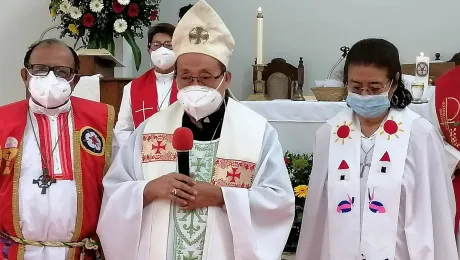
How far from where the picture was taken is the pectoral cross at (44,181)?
8.13 ft

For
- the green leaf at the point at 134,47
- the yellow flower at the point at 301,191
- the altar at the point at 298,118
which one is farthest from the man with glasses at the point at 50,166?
the green leaf at the point at 134,47

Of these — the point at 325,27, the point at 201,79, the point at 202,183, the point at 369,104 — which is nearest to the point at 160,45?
the point at 201,79

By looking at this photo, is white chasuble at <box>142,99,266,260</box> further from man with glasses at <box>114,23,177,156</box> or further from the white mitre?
man with glasses at <box>114,23,177,156</box>

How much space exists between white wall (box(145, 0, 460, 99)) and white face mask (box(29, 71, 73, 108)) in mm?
4043

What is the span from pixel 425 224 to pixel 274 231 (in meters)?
0.67

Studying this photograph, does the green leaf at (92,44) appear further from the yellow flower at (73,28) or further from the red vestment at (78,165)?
the red vestment at (78,165)

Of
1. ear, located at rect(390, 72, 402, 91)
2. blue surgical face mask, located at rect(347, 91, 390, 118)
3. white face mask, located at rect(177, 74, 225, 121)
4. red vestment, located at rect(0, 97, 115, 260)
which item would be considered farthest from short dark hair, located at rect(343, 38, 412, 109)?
red vestment, located at rect(0, 97, 115, 260)

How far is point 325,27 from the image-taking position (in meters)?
6.58

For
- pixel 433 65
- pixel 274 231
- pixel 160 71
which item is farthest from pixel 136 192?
pixel 433 65

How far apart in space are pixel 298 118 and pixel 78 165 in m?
2.40

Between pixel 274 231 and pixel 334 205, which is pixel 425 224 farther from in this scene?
pixel 274 231

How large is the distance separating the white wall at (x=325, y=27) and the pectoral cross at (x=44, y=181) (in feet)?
13.5

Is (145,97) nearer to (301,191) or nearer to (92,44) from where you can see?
(301,191)

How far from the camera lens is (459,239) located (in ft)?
9.15
